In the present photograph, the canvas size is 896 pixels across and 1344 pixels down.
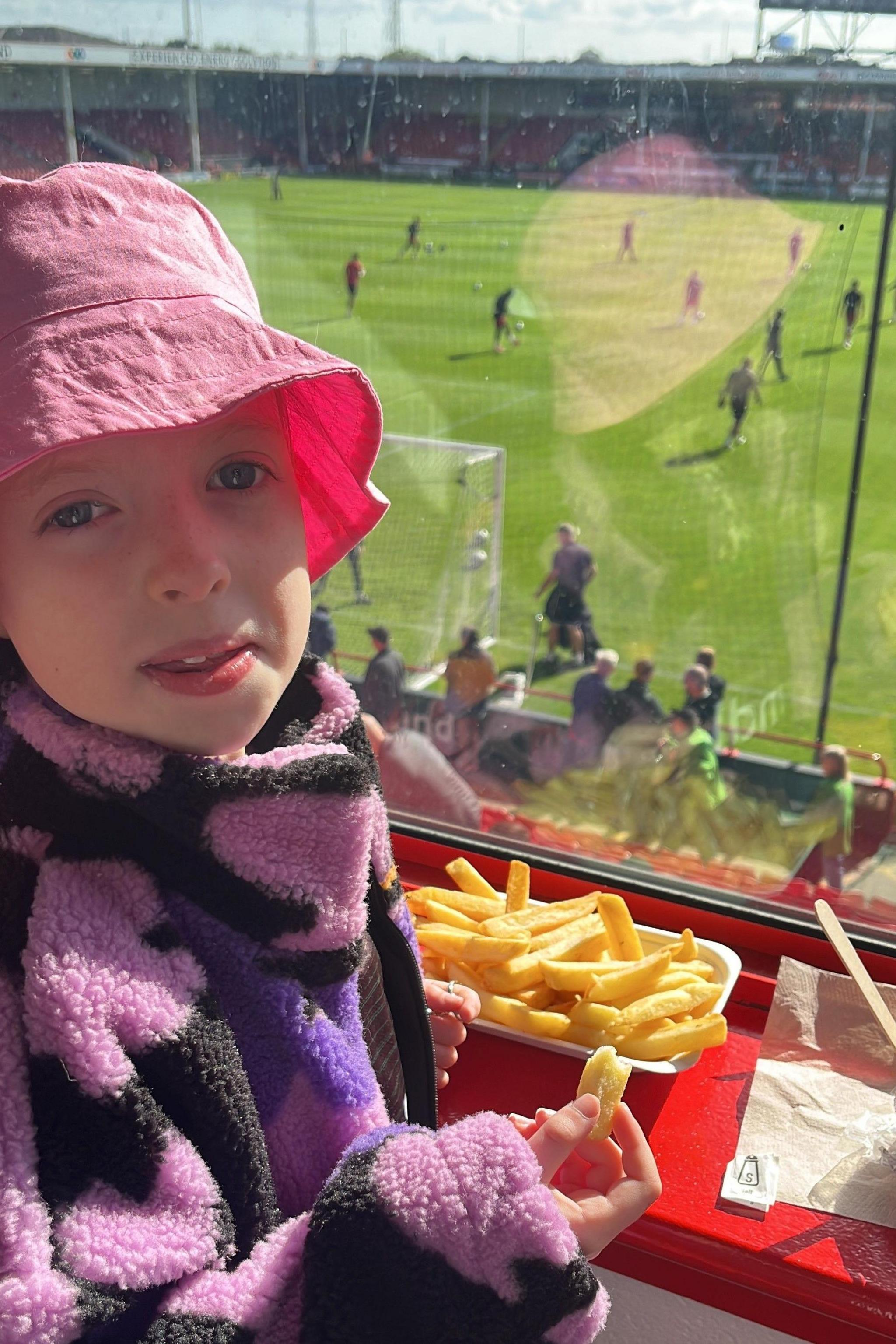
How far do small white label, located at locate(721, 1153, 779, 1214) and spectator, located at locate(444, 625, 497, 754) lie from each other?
2.15 metres

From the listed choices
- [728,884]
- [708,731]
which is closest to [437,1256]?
[728,884]

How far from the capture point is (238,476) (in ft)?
2.49

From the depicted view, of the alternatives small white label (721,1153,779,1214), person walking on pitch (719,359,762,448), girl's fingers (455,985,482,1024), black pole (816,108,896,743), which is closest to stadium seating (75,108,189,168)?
black pole (816,108,896,743)

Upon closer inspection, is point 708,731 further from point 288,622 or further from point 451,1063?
point 288,622

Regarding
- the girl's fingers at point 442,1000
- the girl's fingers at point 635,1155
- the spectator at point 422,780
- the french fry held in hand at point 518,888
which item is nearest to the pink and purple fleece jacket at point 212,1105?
the girl's fingers at point 635,1155

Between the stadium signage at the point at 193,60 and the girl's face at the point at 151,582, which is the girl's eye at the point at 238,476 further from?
the stadium signage at the point at 193,60

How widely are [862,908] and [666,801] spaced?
2.20m

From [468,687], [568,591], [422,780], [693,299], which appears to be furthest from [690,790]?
[693,299]

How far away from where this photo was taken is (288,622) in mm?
783

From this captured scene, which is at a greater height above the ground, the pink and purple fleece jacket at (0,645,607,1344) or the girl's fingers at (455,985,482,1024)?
the pink and purple fleece jacket at (0,645,607,1344)

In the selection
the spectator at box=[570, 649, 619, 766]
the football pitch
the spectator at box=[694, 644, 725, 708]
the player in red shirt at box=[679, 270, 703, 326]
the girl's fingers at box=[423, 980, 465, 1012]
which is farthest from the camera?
the player in red shirt at box=[679, 270, 703, 326]

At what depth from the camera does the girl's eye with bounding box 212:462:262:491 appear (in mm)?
750

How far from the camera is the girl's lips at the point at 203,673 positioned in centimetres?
71

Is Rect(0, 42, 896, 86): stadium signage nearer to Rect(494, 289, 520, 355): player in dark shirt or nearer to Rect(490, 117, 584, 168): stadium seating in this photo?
Rect(490, 117, 584, 168): stadium seating
